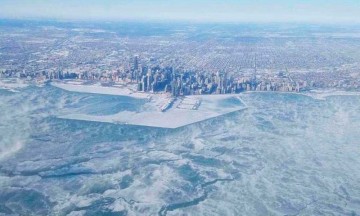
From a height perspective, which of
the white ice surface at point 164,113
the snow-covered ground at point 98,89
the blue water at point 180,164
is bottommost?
the blue water at point 180,164

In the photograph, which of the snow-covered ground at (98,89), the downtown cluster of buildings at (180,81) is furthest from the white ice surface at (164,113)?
the downtown cluster of buildings at (180,81)

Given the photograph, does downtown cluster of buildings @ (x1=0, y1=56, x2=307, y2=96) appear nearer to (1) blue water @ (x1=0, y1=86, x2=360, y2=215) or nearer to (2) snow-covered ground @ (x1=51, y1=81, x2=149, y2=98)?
(2) snow-covered ground @ (x1=51, y1=81, x2=149, y2=98)

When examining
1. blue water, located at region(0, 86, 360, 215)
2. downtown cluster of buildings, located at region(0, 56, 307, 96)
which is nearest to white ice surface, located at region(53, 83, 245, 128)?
blue water, located at region(0, 86, 360, 215)

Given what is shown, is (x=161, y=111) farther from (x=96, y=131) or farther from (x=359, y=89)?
(x=359, y=89)

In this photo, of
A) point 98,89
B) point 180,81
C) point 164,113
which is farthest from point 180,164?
point 98,89

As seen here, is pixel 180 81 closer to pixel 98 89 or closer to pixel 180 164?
pixel 98 89

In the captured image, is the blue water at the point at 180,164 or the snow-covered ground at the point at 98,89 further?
the snow-covered ground at the point at 98,89

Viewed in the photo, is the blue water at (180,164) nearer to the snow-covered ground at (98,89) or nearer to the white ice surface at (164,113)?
the white ice surface at (164,113)

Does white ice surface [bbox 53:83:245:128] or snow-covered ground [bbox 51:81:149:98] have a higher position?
snow-covered ground [bbox 51:81:149:98]
